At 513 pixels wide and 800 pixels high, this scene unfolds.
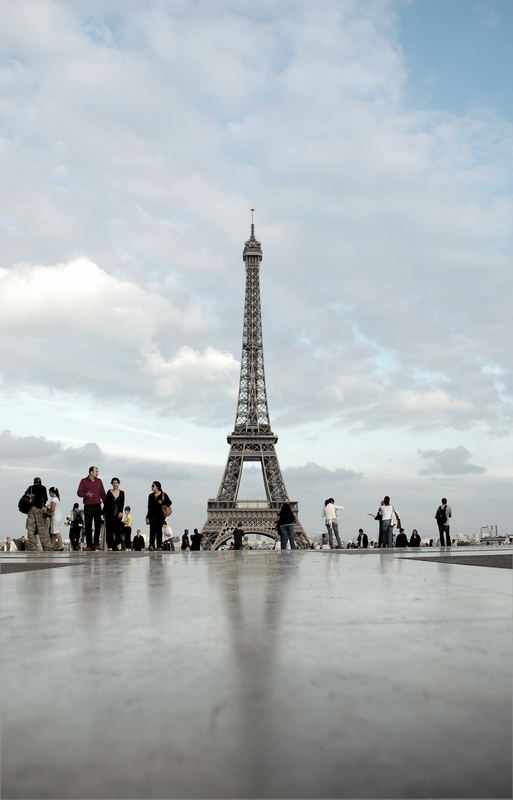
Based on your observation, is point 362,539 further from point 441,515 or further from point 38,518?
point 38,518

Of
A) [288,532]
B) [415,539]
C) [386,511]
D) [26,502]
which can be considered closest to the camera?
[26,502]

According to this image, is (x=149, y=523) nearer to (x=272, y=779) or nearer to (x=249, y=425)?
(x=272, y=779)

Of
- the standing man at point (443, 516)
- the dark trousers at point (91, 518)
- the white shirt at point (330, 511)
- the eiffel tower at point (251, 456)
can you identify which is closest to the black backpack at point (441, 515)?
the standing man at point (443, 516)

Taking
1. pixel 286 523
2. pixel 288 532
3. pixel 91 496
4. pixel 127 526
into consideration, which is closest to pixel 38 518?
pixel 91 496

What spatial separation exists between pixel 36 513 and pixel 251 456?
1876 inches

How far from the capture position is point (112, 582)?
4.11 m

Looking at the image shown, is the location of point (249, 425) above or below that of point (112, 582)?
above

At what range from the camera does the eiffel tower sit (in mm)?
54688

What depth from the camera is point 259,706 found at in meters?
1.14

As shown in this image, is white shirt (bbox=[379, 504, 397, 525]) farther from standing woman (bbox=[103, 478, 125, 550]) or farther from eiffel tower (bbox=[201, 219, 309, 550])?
eiffel tower (bbox=[201, 219, 309, 550])

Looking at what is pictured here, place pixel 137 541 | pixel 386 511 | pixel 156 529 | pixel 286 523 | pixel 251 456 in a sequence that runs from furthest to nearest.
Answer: pixel 251 456 < pixel 137 541 < pixel 386 511 < pixel 286 523 < pixel 156 529

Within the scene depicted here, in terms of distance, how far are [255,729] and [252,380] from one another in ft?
211

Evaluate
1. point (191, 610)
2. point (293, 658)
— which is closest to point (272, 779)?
point (293, 658)

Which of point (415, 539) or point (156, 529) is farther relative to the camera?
point (415, 539)
